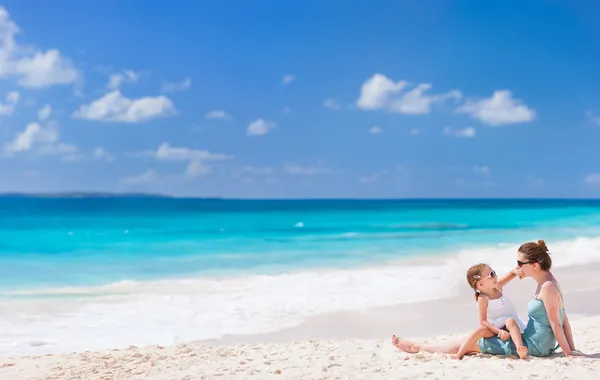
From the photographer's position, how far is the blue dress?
530 centimetres

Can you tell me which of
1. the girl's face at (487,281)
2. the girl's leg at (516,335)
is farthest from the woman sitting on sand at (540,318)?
the girl's face at (487,281)

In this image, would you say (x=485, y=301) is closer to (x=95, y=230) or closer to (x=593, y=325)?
(x=593, y=325)

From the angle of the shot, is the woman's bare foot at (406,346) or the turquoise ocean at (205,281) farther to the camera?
the turquoise ocean at (205,281)

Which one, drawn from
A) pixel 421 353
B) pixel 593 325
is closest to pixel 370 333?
pixel 421 353

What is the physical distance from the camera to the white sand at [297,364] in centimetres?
505

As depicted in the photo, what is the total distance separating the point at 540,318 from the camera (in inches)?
209

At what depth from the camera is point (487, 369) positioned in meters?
5.04

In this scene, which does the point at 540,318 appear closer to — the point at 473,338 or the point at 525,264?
the point at 525,264

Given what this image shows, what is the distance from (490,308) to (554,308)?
0.50m

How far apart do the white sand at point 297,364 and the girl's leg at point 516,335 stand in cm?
7

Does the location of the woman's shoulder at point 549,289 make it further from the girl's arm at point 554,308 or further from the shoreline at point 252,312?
the shoreline at point 252,312

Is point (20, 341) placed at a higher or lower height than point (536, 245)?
lower

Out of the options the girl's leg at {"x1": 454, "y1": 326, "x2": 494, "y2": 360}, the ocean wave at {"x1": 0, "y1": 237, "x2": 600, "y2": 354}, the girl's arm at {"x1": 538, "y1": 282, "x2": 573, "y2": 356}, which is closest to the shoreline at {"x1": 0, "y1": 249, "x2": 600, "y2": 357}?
the ocean wave at {"x1": 0, "y1": 237, "x2": 600, "y2": 354}

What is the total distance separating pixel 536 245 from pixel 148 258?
16243 mm
